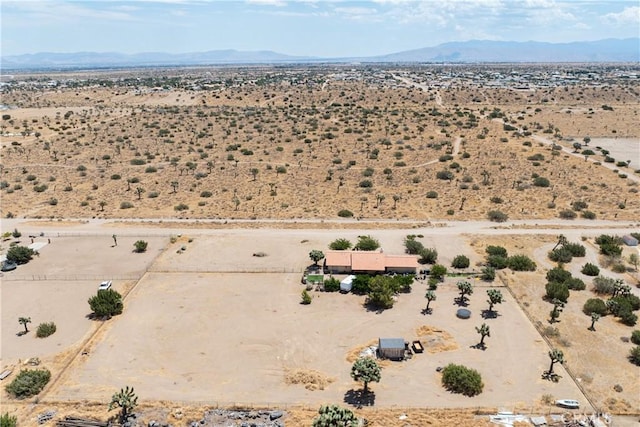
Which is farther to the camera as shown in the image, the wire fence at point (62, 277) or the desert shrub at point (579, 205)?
the desert shrub at point (579, 205)

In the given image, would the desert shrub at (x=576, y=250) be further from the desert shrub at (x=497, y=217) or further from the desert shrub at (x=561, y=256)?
the desert shrub at (x=497, y=217)

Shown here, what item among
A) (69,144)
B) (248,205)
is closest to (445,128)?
(248,205)

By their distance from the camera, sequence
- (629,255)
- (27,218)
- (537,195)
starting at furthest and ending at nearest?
1. (537,195)
2. (27,218)
3. (629,255)

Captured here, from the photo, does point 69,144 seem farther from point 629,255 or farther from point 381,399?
point 629,255

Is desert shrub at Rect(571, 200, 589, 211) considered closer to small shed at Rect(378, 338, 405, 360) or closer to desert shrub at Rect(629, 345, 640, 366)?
desert shrub at Rect(629, 345, 640, 366)

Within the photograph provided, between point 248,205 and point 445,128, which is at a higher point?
point 445,128

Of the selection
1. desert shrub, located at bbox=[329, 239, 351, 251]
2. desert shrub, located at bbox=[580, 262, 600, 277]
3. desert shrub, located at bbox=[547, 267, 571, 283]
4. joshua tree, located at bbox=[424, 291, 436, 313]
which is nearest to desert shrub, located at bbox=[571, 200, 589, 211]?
desert shrub, located at bbox=[580, 262, 600, 277]

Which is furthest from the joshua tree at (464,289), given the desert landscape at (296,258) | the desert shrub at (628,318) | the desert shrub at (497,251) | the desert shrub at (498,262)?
the desert shrub at (628,318)
